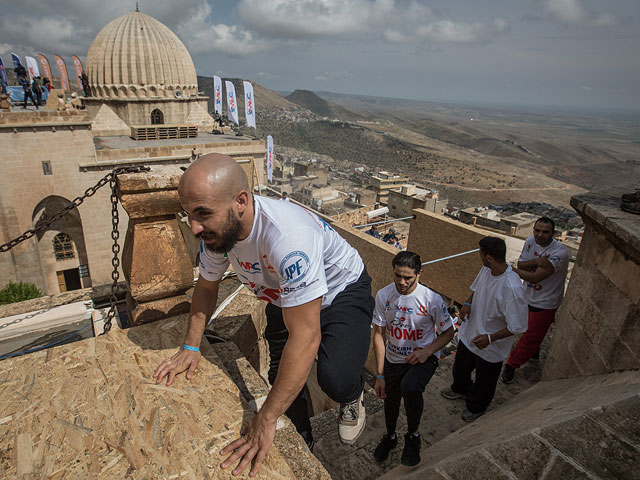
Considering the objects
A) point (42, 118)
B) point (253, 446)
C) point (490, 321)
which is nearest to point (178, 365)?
point (253, 446)

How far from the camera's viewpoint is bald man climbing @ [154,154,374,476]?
72.1 inches

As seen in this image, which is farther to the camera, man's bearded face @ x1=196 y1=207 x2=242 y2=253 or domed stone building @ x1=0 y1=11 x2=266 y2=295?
domed stone building @ x1=0 y1=11 x2=266 y2=295

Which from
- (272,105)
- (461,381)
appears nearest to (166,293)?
(461,381)

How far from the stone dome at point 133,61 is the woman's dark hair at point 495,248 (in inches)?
828

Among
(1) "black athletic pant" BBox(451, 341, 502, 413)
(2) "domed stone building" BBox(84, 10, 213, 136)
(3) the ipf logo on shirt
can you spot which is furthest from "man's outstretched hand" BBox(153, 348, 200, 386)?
(2) "domed stone building" BBox(84, 10, 213, 136)

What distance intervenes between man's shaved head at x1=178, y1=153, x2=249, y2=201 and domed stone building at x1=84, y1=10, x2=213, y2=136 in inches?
819

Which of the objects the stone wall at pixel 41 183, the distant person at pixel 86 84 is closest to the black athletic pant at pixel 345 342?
the stone wall at pixel 41 183

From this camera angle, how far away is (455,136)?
154000 mm

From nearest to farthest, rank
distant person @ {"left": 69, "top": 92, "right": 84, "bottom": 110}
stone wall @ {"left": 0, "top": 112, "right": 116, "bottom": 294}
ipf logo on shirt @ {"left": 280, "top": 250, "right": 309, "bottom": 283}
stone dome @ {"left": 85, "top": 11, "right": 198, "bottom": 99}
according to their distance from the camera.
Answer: ipf logo on shirt @ {"left": 280, "top": 250, "right": 309, "bottom": 283} < stone wall @ {"left": 0, "top": 112, "right": 116, "bottom": 294} < distant person @ {"left": 69, "top": 92, "right": 84, "bottom": 110} < stone dome @ {"left": 85, "top": 11, "right": 198, "bottom": 99}

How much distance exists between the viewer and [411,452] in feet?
9.04

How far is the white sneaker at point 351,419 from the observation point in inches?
96.4

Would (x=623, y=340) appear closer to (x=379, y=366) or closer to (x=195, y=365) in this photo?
(x=379, y=366)

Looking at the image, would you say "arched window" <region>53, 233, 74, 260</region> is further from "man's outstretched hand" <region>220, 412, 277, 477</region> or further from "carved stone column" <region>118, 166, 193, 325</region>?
"man's outstretched hand" <region>220, 412, 277, 477</region>

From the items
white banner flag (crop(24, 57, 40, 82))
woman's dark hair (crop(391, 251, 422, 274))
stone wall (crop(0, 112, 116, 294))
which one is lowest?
stone wall (crop(0, 112, 116, 294))
